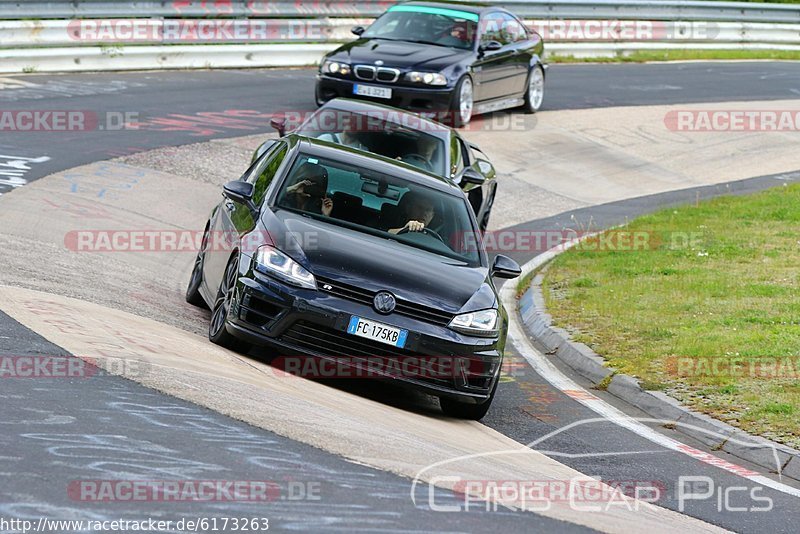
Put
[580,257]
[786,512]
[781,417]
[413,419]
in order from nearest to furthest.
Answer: [786,512]
[413,419]
[781,417]
[580,257]

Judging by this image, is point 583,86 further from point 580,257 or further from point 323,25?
point 580,257

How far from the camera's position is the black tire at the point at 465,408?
9062mm

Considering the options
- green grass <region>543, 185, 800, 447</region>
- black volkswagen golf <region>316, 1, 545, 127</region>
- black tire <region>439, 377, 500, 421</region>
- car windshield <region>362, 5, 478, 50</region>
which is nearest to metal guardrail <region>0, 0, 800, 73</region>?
black volkswagen golf <region>316, 1, 545, 127</region>

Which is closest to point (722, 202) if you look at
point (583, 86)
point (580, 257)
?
point (580, 257)

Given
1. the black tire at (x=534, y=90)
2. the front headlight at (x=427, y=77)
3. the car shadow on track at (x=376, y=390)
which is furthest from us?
the black tire at (x=534, y=90)

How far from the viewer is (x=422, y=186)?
34.1ft

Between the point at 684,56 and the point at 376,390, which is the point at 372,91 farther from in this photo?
the point at 684,56

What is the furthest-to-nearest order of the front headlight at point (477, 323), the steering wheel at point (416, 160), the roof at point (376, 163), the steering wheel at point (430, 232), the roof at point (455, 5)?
the roof at point (455, 5) < the steering wheel at point (416, 160) < the roof at point (376, 163) < the steering wheel at point (430, 232) < the front headlight at point (477, 323)

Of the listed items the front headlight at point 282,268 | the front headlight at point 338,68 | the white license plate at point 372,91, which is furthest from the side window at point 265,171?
the front headlight at point 338,68

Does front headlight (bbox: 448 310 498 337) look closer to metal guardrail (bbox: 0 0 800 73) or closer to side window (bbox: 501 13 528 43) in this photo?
side window (bbox: 501 13 528 43)

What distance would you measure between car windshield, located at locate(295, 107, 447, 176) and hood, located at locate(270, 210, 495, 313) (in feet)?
13.0

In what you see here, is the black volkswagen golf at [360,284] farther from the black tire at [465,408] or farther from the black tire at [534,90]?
the black tire at [534,90]

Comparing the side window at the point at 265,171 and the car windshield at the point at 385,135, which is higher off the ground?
the side window at the point at 265,171

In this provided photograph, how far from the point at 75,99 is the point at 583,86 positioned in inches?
464
